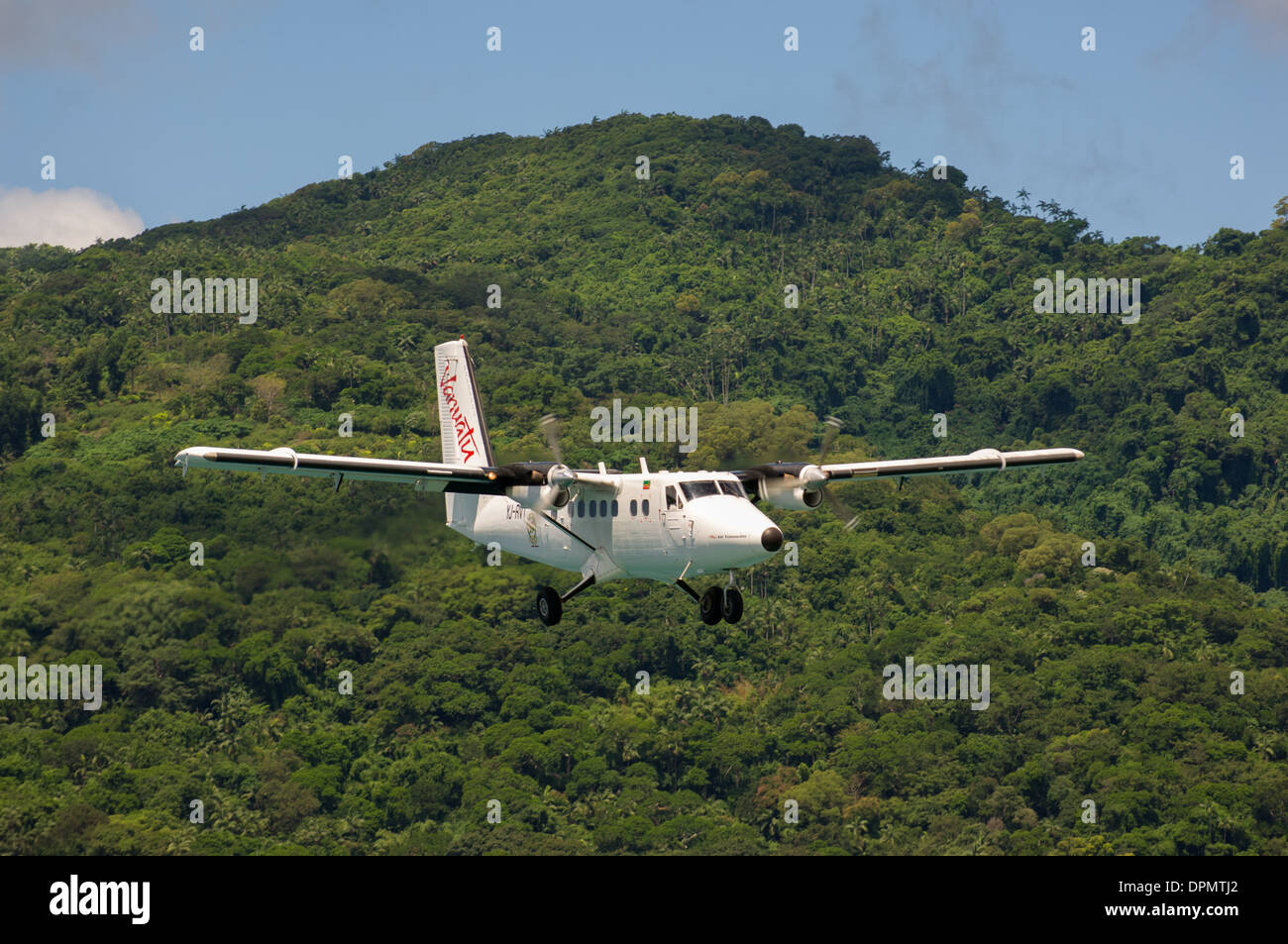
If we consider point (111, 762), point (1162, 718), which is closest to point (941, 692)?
point (1162, 718)

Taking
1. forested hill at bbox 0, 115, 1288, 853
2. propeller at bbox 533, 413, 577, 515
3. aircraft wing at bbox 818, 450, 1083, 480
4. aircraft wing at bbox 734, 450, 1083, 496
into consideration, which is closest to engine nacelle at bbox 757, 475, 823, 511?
aircraft wing at bbox 734, 450, 1083, 496

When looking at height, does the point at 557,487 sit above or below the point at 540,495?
above

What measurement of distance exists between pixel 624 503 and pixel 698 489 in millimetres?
1630

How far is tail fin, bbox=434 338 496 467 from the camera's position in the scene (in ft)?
128

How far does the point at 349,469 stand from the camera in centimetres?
3003

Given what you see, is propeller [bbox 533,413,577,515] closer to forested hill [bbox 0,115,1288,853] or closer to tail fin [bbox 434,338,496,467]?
tail fin [bbox 434,338,496,467]

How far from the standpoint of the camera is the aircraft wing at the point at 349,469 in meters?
28.1

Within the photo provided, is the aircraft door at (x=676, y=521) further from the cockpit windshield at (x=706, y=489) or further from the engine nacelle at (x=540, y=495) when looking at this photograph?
the engine nacelle at (x=540, y=495)

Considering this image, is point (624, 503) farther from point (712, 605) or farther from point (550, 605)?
point (550, 605)

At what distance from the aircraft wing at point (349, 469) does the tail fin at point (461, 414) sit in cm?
584

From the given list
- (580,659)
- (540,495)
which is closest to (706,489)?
(540,495)

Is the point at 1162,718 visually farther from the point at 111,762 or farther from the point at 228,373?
the point at 228,373

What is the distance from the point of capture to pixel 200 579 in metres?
103

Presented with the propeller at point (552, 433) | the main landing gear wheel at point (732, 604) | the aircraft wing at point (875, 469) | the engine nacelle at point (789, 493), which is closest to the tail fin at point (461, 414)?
the propeller at point (552, 433)
